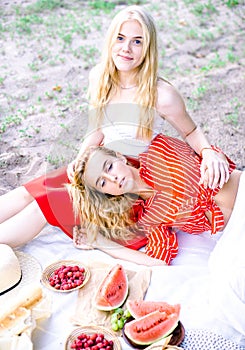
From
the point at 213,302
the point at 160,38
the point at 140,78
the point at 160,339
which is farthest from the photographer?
the point at 160,38

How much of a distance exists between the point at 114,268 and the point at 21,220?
654 mm

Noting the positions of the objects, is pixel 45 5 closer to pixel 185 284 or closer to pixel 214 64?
pixel 214 64

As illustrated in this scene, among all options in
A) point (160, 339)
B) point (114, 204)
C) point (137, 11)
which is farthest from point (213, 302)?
point (137, 11)

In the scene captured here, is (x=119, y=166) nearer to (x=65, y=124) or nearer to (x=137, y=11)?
(x=137, y=11)

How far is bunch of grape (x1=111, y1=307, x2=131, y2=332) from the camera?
285cm

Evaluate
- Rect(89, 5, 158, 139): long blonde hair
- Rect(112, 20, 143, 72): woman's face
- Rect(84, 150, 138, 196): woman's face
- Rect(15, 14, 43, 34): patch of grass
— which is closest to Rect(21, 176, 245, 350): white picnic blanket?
Rect(84, 150, 138, 196): woman's face

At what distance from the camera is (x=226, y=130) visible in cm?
481

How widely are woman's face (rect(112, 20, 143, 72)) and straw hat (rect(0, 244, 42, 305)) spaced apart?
1.23 metres

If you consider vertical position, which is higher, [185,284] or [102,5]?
[102,5]

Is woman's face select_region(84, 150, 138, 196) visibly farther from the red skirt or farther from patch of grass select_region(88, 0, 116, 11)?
patch of grass select_region(88, 0, 116, 11)

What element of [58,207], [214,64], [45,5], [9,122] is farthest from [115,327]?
[45,5]

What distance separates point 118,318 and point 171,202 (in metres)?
0.74

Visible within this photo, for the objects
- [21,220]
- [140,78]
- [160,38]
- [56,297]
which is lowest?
[56,297]

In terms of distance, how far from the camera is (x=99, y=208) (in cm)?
325
